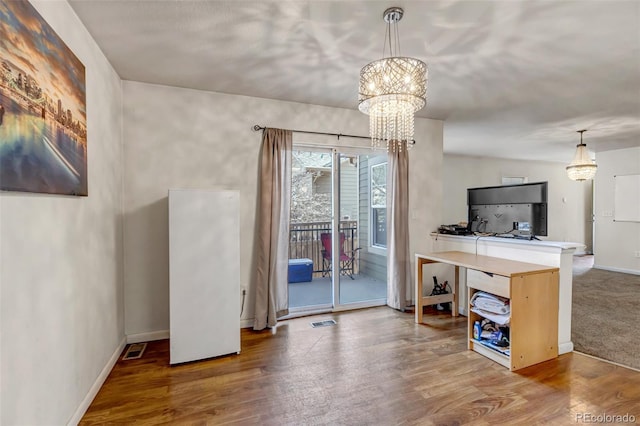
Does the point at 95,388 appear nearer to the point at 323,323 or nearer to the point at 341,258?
the point at 323,323

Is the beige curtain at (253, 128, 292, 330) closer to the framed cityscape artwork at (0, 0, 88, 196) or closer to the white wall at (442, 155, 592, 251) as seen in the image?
the framed cityscape artwork at (0, 0, 88, 196)

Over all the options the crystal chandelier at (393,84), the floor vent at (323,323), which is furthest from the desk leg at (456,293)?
the crystal chandelier at (393,84)

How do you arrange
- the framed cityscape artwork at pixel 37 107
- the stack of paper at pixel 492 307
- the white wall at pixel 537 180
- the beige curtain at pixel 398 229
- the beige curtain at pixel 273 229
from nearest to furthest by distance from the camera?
the framed cityscape artwork at pixel 37 107, the stack of paper at pixel 492 307, the beige curtain at pixel 273 229, the beige curtain at pixel 398 229, the white wall at pixel 537 180

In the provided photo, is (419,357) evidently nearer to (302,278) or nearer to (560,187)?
(302,278)

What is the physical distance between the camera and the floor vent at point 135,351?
8.84ft

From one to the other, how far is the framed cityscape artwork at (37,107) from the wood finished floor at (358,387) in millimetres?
1513

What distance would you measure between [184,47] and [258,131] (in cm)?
118

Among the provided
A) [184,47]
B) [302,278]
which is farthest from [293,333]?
[184,47]

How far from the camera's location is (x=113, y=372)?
2432mm

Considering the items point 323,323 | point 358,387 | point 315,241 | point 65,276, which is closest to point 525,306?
point 358,387

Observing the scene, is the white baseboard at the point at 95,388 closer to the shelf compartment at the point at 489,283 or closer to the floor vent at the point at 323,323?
the floor vent at the point at 323,323

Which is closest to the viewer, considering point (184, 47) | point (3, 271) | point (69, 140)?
point (3, 271)

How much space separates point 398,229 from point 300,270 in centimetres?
143

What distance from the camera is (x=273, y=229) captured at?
3.34 m
